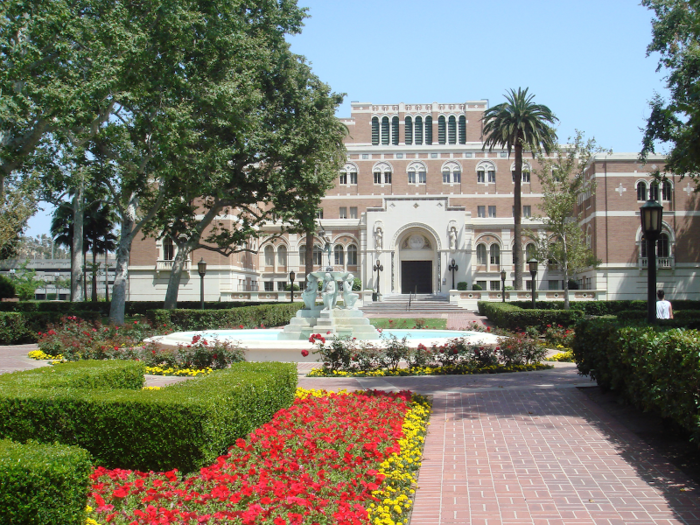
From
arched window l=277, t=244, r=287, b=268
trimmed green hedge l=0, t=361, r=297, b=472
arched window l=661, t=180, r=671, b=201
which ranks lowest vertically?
trimmed green hedge l=0, t=361, r=297, b=472

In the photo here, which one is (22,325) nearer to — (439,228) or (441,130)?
(439,228)

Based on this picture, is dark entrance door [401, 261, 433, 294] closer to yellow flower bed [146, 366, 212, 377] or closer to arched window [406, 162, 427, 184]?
arched window [406, 162, 427, 184]

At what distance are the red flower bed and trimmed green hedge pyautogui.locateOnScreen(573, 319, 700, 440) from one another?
3121 mm

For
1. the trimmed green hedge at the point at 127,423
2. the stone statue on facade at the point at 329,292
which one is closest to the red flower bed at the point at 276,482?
the trimmed green hedge at the point at 127,423

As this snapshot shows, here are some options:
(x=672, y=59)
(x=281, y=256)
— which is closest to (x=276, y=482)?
(x=672, y=59)

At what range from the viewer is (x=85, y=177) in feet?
66.1

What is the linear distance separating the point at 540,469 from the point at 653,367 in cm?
197

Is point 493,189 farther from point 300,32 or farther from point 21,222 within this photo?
point 21,222

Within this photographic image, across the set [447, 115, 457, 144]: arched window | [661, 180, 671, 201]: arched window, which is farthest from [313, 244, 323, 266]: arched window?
[661, 180, 671, 201]: arched window

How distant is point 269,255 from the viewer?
5288 cm

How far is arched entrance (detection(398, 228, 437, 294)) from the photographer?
4991 cm

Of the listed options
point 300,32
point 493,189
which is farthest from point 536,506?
point 493,189

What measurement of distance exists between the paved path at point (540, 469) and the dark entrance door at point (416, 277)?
40331 millimetres

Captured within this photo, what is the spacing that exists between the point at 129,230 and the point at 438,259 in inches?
1182
